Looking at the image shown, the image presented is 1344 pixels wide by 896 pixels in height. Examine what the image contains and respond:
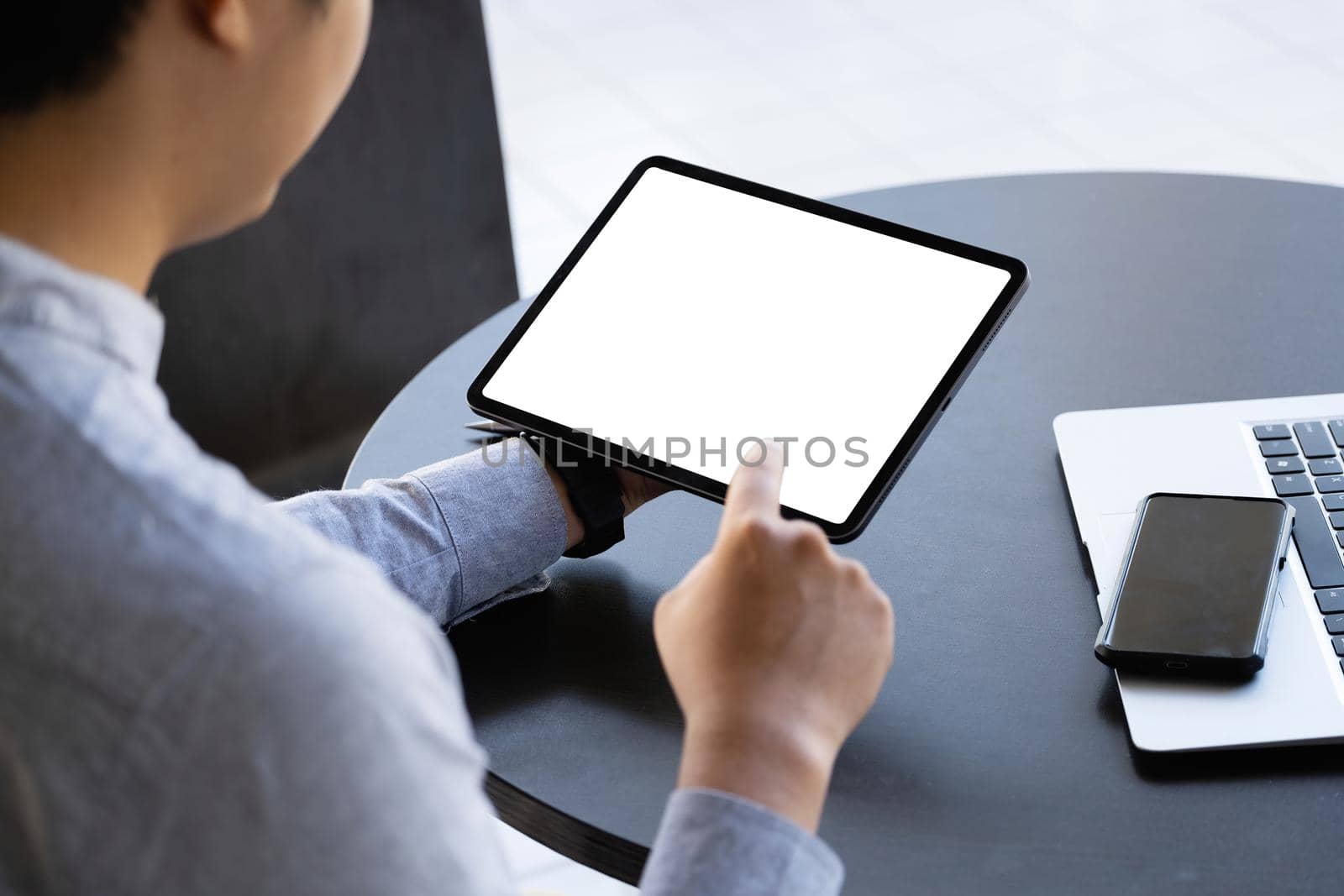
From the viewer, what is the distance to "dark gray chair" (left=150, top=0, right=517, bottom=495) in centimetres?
169

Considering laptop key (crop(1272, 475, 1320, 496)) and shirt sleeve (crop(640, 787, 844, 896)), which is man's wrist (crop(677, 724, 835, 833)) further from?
laptop key (crop(1272, 475, 1320, 496))

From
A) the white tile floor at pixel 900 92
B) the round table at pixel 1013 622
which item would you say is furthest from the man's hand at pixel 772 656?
the white tile floor at pixel 900 92

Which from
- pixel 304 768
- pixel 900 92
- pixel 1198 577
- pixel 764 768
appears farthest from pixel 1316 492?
pixel 900 92

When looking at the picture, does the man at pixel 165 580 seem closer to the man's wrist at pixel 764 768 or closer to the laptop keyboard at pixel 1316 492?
the man's wrist at pixel 764 768

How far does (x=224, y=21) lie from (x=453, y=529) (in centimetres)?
Result: 48

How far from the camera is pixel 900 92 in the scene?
126 inches

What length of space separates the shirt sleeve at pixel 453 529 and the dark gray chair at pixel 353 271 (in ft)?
2.44

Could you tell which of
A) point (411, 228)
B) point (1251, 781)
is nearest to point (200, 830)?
point (1251, 781)

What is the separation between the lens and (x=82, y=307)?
54 centimetres

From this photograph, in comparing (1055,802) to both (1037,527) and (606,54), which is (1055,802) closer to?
(1037,527)

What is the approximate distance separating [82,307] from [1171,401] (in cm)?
80

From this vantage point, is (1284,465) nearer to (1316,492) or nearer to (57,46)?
(1316,492)

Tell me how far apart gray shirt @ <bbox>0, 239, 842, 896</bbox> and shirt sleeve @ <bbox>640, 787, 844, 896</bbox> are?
5.9 inches

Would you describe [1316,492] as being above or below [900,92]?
above
